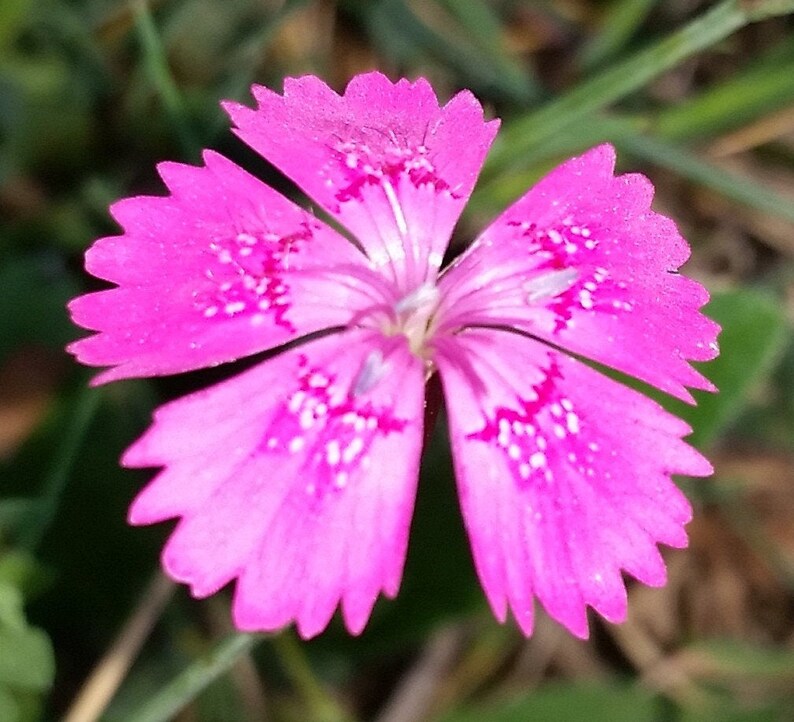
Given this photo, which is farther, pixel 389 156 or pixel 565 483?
pixel 389 156

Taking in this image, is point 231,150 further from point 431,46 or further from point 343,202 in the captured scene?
point 343,202

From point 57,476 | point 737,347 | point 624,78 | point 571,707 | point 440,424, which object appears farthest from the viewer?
point 571,707

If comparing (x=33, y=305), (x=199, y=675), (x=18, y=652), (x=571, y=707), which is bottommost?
(x=571, y=707)

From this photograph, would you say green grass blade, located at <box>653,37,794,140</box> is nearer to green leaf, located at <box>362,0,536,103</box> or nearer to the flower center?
green leaf, located at <box>362,0,536,103</box>

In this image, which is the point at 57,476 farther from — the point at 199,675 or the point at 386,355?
the point at 386,355

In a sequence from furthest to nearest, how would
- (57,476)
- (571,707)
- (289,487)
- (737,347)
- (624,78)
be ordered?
(571,707) → (737,347) → (624,78) → (57,476) → (289,487)

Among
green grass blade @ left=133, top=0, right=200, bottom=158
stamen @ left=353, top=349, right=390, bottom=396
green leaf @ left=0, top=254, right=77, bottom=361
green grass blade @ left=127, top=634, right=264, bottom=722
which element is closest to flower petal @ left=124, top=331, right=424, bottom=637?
stamen @ left=353, top=349, right=390, bottom=396

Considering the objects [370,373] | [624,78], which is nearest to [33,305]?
[370,373]
